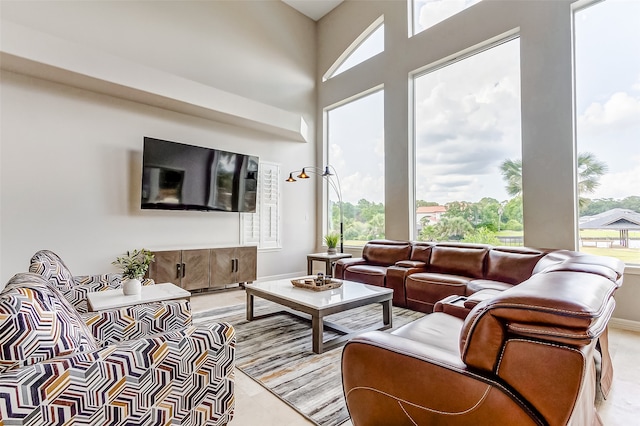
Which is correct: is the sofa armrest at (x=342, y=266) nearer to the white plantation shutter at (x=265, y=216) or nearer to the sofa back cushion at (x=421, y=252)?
the sofa back cushion at (x=421, y=252)

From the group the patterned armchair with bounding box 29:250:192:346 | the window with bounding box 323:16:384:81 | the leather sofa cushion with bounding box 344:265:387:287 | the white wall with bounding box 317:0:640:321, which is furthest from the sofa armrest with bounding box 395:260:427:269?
the window with bounding box 323:16:384:81

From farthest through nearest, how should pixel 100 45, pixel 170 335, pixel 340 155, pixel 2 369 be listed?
pixel 340 155 → pixel 100 45 → pixel 170 335 → pixel 2 369

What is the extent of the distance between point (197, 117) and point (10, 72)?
2067 millimetres

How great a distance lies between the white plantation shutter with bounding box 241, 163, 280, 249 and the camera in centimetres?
552

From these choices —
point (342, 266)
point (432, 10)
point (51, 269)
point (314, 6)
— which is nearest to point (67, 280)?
point (51, 269)

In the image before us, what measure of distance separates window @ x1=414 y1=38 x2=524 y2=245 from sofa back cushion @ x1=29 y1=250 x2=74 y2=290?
4275 mm

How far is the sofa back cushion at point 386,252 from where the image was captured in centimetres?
447

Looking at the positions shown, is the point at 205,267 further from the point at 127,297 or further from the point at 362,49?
the point at 362,49

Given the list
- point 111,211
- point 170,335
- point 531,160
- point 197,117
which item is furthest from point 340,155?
point 170,335

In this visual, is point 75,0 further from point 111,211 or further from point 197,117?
point 111,211

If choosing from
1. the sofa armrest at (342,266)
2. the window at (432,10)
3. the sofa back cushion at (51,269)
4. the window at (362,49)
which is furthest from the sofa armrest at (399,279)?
the window at (362,49)

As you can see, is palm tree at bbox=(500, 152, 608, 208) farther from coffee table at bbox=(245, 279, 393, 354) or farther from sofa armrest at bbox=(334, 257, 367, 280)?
sofa armrest at bbox=(334, 257, 367, 280)

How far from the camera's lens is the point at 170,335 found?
1.29 meters

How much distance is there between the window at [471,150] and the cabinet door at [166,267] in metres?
3.52
